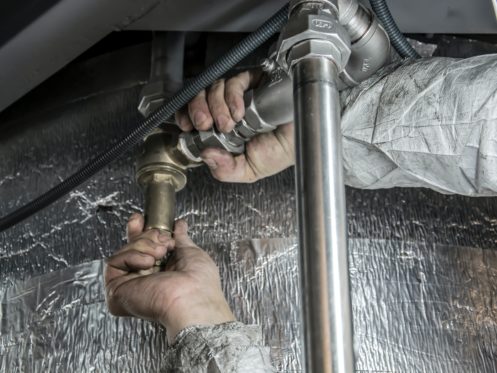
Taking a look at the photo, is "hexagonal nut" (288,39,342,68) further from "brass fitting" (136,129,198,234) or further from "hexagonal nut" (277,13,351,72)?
"brass fitting" (136,129,198,234)

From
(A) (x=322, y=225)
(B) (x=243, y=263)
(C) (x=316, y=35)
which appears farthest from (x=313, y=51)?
(B) (x=243, y=263)

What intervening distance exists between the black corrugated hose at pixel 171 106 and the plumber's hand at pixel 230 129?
0.05 m

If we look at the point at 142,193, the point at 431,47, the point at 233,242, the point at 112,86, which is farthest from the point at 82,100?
the point at 431,47

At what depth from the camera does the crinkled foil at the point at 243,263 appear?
0.64 meters

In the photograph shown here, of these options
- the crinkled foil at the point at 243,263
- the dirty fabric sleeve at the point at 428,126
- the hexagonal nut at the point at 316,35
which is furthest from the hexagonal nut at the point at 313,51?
the crinkled foil at the point at 243,263

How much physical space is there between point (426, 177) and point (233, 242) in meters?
0.20

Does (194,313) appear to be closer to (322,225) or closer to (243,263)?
(243,263)

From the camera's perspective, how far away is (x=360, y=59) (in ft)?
2.07

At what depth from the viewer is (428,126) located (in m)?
0.60

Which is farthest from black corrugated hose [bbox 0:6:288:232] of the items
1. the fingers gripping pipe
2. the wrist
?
the wrist

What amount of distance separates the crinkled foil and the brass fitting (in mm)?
41

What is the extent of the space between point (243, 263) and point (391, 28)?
0.87 ft

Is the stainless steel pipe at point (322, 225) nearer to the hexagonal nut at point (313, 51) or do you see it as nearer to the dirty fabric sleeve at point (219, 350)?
the hexagonal nut at point (313, 51)

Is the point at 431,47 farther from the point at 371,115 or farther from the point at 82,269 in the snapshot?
the point at 82,269
